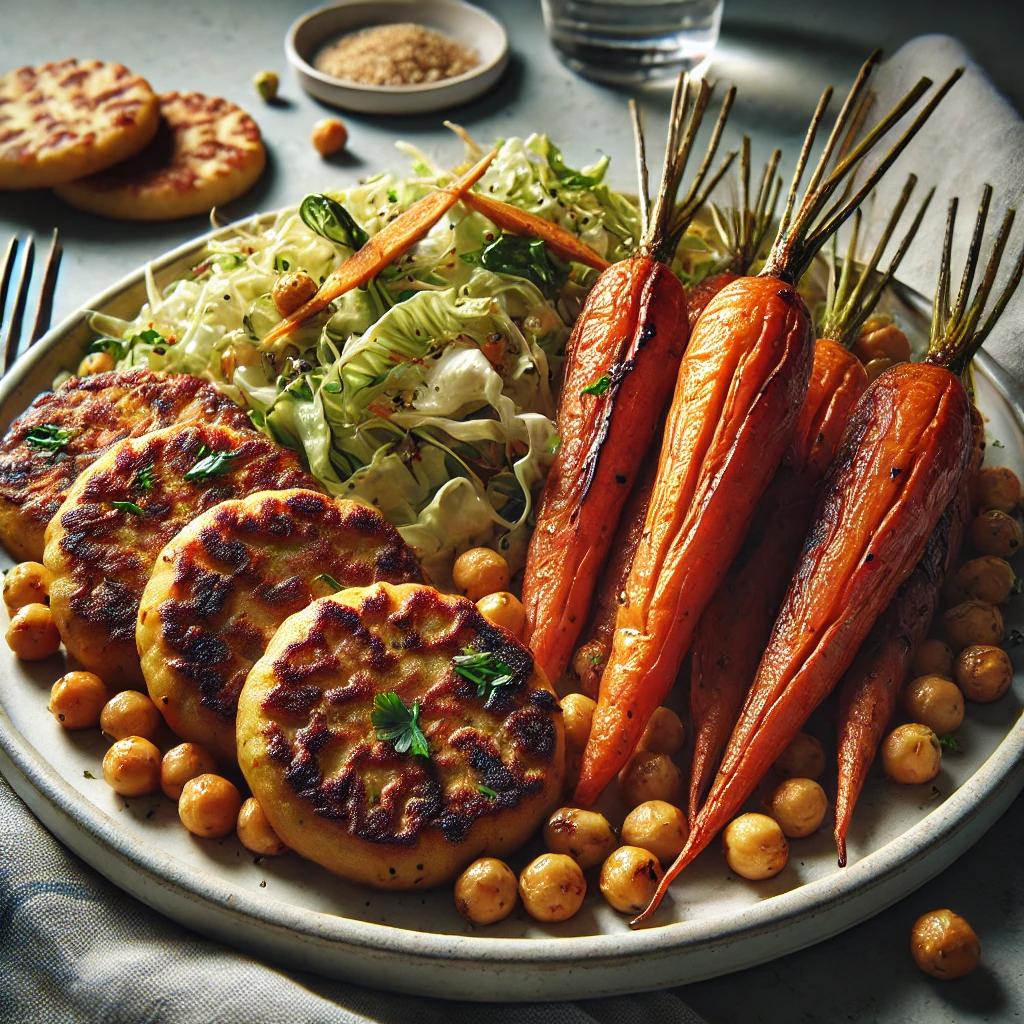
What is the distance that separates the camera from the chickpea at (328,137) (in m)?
5.96

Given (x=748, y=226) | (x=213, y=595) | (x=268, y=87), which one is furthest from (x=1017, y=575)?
(x=268, y=87)

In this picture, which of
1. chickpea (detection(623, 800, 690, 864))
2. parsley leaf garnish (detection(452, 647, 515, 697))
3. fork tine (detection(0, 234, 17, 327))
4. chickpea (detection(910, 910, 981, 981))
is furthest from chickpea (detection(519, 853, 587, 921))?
fork tine (detection(0, 234, 17, 327))

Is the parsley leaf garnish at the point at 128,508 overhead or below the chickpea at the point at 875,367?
below

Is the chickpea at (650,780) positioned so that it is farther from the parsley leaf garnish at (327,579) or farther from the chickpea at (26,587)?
the chickpea at (26,587)

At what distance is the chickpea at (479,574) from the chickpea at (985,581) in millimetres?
1394

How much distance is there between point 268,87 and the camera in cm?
644

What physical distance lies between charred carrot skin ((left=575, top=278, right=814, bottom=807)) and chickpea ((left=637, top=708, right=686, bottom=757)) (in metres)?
0.09

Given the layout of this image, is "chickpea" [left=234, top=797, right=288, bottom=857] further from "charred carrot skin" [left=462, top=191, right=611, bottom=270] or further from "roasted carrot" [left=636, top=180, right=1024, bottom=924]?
"charred carrot skin" [left=462, top=191, right=611, bottom=270]

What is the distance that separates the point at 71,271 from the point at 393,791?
3.66m

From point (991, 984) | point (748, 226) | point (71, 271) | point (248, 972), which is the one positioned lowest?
point (71, 271)

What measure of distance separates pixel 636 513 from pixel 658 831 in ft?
3.50

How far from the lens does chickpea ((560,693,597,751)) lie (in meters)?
2.93

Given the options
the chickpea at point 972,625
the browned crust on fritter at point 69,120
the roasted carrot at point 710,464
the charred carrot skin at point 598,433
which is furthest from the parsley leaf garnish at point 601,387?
the browned crust on fritter at point 69,120

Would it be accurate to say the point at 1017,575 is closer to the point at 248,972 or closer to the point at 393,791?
the point at 393,791
